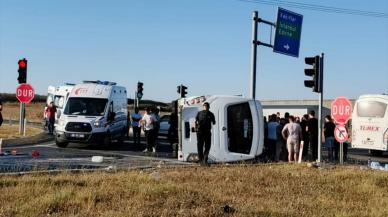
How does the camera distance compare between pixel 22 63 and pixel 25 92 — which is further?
pixel 25 92

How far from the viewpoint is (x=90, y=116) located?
928 inches

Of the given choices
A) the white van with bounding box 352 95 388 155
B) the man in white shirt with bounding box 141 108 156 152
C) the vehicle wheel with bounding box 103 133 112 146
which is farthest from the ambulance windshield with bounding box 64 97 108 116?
the white van with bounding box 352 95 388 155

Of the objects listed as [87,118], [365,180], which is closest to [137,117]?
[87,118]

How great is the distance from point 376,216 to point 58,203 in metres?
4.81

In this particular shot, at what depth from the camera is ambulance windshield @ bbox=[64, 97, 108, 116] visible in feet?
78.1

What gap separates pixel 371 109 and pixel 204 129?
14.7m

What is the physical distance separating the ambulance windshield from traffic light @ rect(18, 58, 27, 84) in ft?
13.1

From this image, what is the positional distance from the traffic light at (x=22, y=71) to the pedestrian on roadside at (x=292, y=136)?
1358cm

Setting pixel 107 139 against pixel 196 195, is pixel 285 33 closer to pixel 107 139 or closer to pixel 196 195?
pixel 107 139

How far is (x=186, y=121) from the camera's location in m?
17.7

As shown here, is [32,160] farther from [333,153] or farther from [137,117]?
[333,153]

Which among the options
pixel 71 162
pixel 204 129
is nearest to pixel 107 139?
pixel 71 162

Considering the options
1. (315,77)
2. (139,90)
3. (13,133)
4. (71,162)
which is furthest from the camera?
(139,90)

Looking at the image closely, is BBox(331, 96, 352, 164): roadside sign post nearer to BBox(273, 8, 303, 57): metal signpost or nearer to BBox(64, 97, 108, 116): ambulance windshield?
BBox(273, 8, 303, 57): metal signpost
